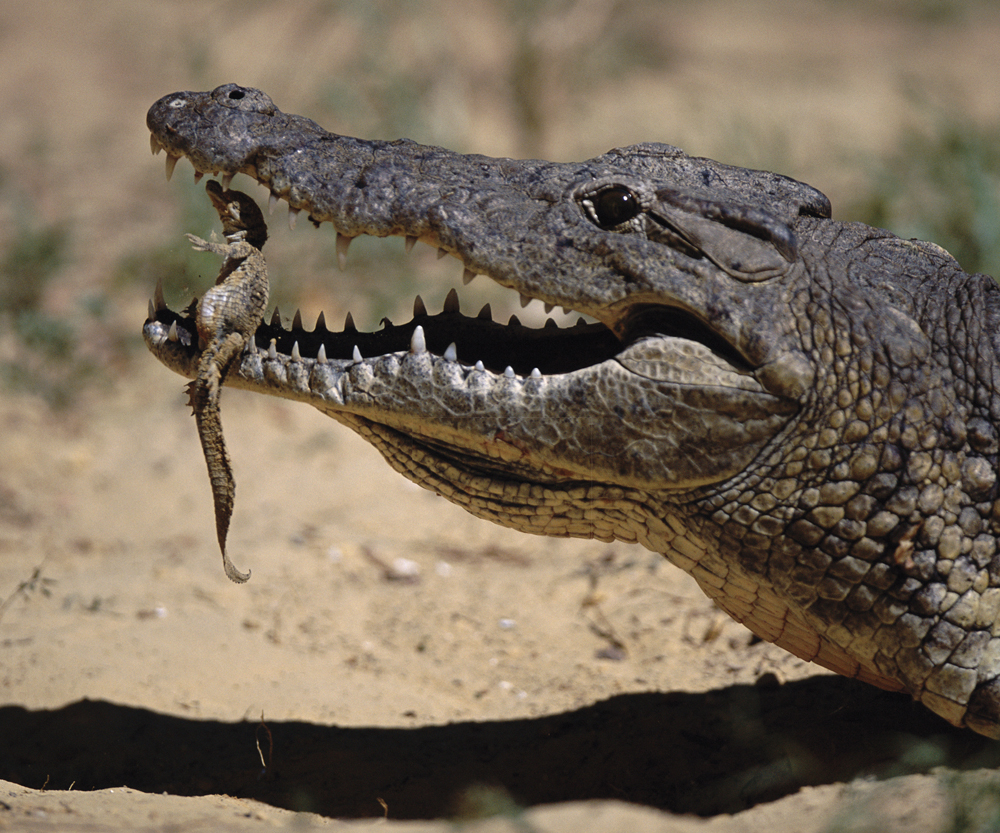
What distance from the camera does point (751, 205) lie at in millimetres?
2555

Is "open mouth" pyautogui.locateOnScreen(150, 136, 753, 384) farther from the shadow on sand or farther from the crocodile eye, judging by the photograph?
Answer: the shadow on sand

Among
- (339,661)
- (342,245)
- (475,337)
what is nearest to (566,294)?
(475,337)

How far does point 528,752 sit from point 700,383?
1.30 m

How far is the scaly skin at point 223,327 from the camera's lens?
8.28 feet

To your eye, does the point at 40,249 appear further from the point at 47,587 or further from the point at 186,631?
the point at 186,631

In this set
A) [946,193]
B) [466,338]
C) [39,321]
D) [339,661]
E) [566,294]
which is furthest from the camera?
[946,193]

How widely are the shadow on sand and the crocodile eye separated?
150 cm

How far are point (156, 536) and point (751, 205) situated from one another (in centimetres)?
306

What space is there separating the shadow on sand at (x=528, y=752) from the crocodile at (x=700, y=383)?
0.31 metres

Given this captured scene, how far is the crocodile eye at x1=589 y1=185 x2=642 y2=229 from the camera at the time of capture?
100.0 inches

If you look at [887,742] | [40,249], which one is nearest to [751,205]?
[887,742]

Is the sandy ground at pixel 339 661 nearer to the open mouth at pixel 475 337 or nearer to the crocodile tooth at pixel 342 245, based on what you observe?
the open mouth at pixel 475 337

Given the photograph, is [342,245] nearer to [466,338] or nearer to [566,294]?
[466,338]

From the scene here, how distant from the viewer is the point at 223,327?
2.53 m
